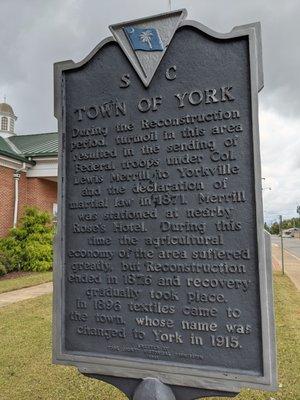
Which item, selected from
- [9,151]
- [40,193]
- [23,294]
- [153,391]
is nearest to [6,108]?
[9,151]

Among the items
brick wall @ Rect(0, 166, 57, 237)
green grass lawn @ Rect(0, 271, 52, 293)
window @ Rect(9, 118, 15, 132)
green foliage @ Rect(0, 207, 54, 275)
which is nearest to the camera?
green grass lawn @ Rect(0, 271, 52, 293)

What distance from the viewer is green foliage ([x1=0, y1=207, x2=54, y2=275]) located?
49.3ft

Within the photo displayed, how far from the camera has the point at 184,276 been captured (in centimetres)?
257

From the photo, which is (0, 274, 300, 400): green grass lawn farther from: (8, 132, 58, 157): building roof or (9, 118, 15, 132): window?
(9, 118, 15, 132): window

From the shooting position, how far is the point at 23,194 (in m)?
17.2

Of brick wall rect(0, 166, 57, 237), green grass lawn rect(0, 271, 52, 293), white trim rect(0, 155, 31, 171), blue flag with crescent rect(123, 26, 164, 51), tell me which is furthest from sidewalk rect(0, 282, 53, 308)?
blue flag with crescent rect(123, 26, 164, 51)

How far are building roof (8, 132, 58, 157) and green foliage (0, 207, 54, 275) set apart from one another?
9.18 feet

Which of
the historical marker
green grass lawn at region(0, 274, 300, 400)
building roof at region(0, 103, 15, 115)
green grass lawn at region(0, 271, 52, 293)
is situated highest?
building roof at region(0, 103, 15, 115)

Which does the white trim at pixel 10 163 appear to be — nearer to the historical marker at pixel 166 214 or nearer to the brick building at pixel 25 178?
the brick building at pixel 25 178

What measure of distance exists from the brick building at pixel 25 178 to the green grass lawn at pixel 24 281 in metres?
3.21

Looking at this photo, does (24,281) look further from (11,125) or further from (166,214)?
(11,125)

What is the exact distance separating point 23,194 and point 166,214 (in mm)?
15636

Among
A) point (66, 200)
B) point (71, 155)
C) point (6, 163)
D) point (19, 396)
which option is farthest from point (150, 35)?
point (6, 163)

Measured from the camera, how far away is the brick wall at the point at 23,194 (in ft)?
52.4
